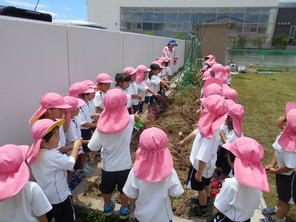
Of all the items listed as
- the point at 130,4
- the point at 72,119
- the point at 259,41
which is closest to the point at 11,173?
the point at 72,119

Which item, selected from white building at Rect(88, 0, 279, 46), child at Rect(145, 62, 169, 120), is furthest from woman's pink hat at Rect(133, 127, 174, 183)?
white building at Rect(88, 0, 279, 46)

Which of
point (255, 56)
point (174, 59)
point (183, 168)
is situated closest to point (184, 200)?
point (183, 168)

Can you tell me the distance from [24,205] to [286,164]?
255 cm

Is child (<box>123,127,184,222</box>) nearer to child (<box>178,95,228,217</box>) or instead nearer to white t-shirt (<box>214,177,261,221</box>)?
white t-shirt (<box>214,177,261,221</box>)

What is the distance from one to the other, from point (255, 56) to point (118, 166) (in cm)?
2254

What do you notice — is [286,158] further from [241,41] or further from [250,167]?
[241,41]

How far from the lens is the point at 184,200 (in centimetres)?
317

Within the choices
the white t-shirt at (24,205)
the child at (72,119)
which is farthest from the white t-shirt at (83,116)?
the white t-shirt at (24,205)

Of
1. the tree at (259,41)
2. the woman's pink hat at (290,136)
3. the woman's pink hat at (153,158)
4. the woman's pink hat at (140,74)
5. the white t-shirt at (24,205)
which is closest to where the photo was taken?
the white t-shirt at (24,205)

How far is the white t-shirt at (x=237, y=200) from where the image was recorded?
2057mm

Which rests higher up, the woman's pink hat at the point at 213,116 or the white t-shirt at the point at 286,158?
the woman's pink hat at the point at 213,116

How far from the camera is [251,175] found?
193 cm

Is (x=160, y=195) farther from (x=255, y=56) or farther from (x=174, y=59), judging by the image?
(x=255, y=56)

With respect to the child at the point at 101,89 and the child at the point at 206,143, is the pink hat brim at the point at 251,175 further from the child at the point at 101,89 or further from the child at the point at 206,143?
the child at the point at 101,89
